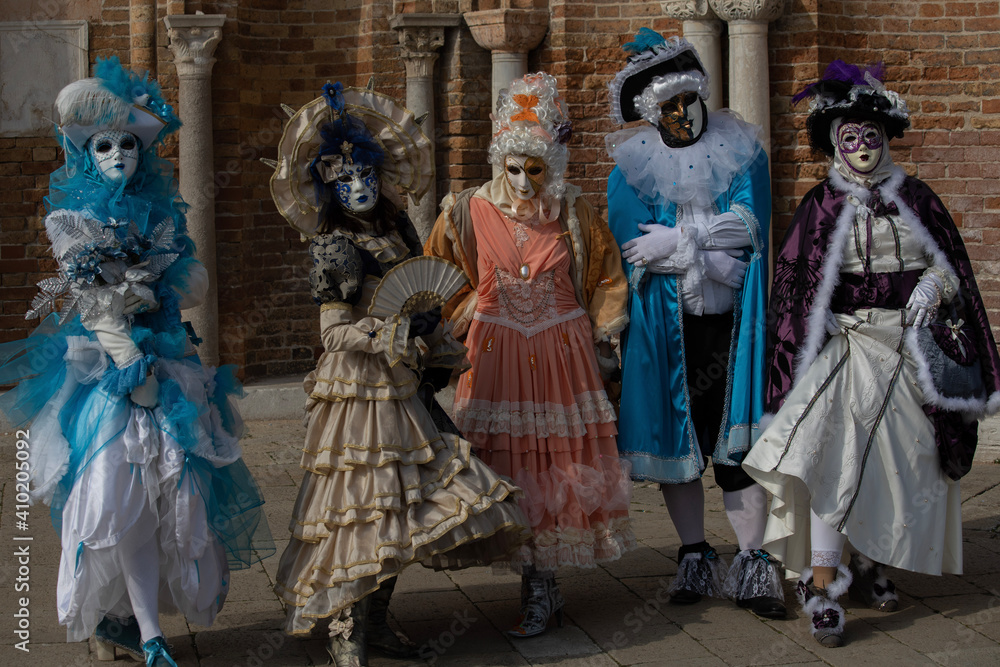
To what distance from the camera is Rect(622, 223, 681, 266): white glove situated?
437 centimetres

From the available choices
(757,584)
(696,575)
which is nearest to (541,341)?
(696,575)

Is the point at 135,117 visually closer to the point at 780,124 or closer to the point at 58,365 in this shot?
the point at 58,365

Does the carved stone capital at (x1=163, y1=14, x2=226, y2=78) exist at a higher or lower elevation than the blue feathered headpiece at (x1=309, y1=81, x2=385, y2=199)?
higher

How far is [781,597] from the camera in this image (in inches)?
170

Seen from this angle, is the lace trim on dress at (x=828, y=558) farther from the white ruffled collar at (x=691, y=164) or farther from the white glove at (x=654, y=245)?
the white ruffled collar at (x=691, y=164)

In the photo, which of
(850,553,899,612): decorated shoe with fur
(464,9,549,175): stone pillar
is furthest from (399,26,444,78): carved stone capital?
(850,553,899,612): decorated shoe with fur

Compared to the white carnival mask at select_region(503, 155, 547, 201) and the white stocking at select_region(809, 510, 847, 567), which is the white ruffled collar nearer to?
the white carnival mask at select_region(503, 155, 547, 201)

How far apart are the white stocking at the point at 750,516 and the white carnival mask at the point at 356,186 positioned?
6.19 ft

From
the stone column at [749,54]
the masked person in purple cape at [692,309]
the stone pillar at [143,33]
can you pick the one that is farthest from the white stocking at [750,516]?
the stone pillar at [143,33]

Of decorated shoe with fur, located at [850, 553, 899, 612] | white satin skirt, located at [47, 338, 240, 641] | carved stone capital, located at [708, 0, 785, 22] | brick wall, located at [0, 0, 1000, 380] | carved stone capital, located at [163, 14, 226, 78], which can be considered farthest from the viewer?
carved stone capital, located at [163, 14, 226, 78]

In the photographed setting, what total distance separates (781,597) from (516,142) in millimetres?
2002

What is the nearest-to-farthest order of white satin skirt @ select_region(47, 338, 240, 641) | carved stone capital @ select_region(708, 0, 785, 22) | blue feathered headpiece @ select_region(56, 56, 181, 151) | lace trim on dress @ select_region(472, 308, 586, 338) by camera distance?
white satin skirt @ select_region(47, 338, 240, 641) < blue feathered headpiece @ select_region(56, 56, 181, 151) < lace trim on dress @ select_region(472, 308, 586, 338) < carved stone capital @ select_region(708, 0, 785, 22)

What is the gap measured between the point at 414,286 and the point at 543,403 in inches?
30.5

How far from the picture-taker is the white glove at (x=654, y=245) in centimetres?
437
